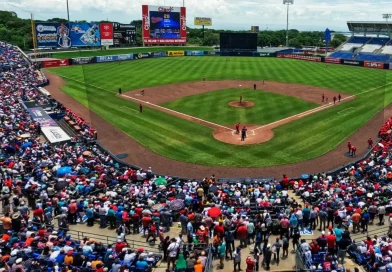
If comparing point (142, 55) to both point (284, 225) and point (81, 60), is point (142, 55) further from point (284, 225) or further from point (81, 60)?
point (284, 225)

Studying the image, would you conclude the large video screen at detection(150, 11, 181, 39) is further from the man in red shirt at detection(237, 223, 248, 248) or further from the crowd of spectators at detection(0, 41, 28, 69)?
the man in red shirt at detection(237, 223, 248, 248)

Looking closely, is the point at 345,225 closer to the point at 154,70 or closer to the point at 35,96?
the point at 35,96

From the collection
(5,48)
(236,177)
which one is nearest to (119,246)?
(236,177)

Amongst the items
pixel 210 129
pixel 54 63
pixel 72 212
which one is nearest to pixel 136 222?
pixel 72 212

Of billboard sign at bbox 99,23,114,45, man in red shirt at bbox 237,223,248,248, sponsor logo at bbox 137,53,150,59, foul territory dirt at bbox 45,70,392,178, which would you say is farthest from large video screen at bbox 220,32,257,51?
man in red shirt at bbox 237,223,248,248

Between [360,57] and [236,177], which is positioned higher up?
[360,57]

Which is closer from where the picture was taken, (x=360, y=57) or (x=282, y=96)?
(x=282, y=96)
